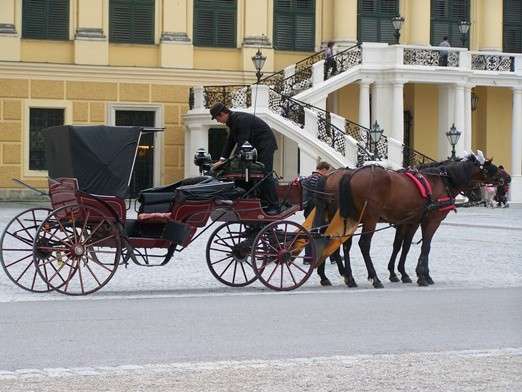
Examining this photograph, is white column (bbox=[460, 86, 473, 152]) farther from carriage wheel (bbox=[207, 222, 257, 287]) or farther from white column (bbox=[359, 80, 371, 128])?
carriage wheel (bbox=[207, 222, 257, 287])

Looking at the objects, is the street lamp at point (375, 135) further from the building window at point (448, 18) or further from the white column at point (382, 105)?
the building window at point (448, 18)

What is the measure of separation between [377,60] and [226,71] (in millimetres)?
4838

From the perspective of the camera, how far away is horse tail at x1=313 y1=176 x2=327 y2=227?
16375 millimetres

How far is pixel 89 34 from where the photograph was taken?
38.2m

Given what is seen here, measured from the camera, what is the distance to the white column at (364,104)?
38125 millimetres

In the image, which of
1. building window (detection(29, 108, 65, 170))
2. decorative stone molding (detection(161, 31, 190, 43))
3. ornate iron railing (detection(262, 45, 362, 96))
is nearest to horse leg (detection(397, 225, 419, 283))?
ornate iron railing (detection(262, 45, 362, 96))

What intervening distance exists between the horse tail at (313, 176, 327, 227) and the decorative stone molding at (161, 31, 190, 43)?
914 inches

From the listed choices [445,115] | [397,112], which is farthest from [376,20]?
[397,112]

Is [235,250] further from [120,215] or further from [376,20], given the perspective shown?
[376,20]

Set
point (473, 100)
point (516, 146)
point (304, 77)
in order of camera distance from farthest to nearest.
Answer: point (473, 100) → point (516, 146) → point (304, 77)

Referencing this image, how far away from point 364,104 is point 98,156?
23643 mm

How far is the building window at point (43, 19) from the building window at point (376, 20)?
975 centimetres

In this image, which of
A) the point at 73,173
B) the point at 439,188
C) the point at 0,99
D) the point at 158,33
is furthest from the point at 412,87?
the point at 73,173

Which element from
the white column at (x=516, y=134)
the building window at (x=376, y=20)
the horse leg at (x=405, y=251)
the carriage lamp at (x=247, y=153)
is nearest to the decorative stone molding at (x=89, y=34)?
the building window at (x=376, y=20)
